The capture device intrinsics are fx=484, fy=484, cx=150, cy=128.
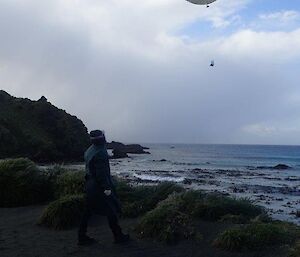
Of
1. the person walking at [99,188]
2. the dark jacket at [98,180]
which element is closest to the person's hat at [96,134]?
the person walking at [99,188]

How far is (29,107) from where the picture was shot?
2923 inches

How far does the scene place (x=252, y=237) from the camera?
8.07 meters

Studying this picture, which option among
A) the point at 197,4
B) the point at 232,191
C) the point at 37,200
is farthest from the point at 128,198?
the point at 232,191

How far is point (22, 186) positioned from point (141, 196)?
3.47m

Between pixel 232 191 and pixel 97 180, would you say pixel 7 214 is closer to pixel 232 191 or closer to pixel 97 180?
pixel 97 180

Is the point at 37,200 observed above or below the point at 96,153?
below

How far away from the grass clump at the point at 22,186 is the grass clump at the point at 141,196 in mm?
2157

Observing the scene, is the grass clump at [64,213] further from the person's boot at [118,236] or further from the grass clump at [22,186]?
the grass clump at [22,186]

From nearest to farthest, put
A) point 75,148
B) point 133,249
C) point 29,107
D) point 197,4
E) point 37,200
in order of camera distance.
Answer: point 197,4 < point 133,249 < point 37,200 < point 75,148 < point 29,107

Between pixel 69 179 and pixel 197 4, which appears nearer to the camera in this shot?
pixel 197 4

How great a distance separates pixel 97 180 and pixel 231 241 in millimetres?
2498

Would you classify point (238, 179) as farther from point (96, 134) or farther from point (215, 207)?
point (96, 134)

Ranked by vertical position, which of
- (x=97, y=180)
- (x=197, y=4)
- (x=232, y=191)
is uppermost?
(x=197, y=4)

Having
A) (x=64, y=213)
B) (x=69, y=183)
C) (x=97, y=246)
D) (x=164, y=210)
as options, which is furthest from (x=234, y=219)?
→ (x=69, y=183)
